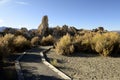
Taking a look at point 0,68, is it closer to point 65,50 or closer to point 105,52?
point 65,50

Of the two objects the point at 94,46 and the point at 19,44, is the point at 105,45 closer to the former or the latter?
the point at 94,46

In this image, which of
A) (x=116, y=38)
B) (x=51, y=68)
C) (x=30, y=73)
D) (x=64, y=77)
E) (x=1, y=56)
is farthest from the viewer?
(x=116, y=38)

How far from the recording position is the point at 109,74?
1230 cm

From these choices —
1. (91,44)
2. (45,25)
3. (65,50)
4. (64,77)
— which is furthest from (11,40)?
(45,25)

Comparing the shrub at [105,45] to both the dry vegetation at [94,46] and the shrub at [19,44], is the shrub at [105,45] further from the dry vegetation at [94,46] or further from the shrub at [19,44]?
the shrub at [19,44]

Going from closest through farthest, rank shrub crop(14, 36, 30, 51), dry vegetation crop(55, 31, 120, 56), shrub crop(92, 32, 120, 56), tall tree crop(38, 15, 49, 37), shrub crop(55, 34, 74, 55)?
shrub crop(92, 32, 120, 56)
dry vegetation crop(55, 31, 120, 56)
shrub crop(55, 34, 74, 55)
shrub crop(14, 36, 30, 51)
tall tree crop(38, 15, 49, 37)

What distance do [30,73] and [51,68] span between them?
1708 millimetres

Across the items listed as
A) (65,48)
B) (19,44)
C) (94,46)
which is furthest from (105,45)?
(19,44)

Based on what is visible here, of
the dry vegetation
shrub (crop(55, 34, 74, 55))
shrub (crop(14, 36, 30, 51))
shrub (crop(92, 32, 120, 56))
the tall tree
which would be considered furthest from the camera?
the tall tree

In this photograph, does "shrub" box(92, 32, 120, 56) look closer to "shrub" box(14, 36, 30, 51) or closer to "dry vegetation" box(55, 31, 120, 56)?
"dry vegetation" box(55, 31, 120, 56)

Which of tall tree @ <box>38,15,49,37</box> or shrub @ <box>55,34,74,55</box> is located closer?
shrub @ <box>55,34,74,55</box>

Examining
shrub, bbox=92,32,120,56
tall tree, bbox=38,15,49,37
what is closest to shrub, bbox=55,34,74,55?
shrub, bbox=92,32,120,56

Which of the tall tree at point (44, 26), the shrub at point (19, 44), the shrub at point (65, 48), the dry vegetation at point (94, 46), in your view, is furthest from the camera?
the tall tree at point (44, 26)

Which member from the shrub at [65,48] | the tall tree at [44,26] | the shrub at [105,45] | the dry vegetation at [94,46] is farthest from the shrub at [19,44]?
the tall tree at [44,26]
